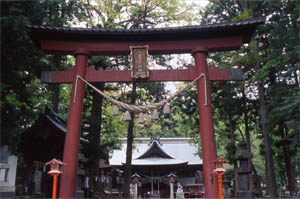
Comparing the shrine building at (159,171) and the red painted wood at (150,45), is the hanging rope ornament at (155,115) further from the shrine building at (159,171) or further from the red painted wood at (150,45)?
the shrine building at (159,171)

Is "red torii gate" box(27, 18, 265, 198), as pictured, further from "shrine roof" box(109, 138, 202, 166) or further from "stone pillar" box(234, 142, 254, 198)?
"shrine roof" box(109, 138, 202, 166)

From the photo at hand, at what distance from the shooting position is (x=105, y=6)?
1261 cm

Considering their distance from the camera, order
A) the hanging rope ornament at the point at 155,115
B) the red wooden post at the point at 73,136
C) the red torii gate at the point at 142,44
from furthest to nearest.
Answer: the red torii gate at the point at 142,44 < the hanging rope ornament at the point at 155,115 < the red wooden post at the point at 73,136

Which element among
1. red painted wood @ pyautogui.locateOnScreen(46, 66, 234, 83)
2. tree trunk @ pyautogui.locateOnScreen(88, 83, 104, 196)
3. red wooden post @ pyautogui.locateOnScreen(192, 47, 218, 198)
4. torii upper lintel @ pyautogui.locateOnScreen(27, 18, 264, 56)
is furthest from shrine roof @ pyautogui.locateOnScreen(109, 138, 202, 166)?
red wooden post @ pyautogui.locateOnScreen(192, 47, 218, 198)

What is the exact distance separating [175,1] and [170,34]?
672 centimetres

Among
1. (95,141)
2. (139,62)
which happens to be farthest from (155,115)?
(95,141)

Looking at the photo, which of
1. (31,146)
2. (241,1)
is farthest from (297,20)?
(31,146)

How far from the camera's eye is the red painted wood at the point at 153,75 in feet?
23.1

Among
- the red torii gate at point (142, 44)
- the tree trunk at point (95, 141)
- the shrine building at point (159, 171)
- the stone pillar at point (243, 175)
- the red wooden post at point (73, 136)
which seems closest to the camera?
the red wooden post at point (73, 136)

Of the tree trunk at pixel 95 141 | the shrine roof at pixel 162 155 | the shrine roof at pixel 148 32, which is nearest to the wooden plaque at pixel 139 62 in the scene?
the shrine roof at pixel 148 32

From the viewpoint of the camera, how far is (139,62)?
23.3 ft

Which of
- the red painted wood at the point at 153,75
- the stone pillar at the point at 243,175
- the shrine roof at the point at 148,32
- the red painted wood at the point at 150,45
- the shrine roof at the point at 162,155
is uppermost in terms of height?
the shrine roof at the point at 148,32

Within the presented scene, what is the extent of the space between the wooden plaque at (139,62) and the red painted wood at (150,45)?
0.69 ft

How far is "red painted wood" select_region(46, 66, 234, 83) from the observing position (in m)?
7.05
